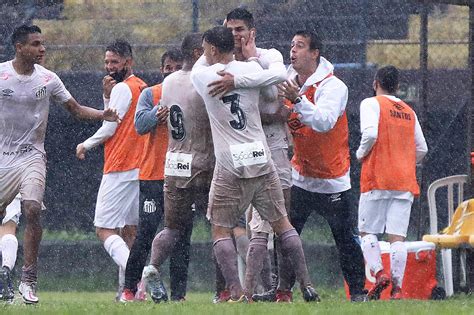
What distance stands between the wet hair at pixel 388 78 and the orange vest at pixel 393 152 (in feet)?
0.62

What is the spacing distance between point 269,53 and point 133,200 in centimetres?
242

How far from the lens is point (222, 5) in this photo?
1419cm

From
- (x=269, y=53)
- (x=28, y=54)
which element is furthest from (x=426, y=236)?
(x=28, y=54)

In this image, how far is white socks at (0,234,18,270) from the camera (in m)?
11.8

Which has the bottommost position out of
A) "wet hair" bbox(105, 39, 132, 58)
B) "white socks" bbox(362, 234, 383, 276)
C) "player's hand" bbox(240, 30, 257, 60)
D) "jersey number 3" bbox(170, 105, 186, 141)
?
"white socks" bbox(362, 234, 383, 276)

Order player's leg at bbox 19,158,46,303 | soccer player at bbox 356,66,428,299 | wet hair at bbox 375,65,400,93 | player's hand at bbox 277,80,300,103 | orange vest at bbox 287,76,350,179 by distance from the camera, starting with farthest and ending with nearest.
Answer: wet hair at bbox 375,65,400,93 → soccer player at bbox 356,66,428,299 → orange vest at bbox 287,76,350,179 → player's leg at bbox 19,158,46,303 → player's hand at bbox 277,80,300,103

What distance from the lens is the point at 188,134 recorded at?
10539mm

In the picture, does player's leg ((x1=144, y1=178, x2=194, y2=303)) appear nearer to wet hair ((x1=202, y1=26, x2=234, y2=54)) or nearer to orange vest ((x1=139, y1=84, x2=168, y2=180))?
orange vest ((x1=139, y1=84, x2=168, y2=180))

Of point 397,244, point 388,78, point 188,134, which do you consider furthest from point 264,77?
point 397,244

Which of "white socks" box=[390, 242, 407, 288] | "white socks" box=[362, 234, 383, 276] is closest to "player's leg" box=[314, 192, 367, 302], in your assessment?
"white socks" box=[362, 234, 383, 276]

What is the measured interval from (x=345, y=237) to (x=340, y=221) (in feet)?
0.46

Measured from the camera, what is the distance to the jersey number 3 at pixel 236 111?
981cm

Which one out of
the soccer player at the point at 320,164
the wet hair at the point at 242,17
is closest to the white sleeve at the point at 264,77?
the wet hair at the point at 242,17

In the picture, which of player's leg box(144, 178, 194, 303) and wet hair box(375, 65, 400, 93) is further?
wet hair box(375, 65, 400, 93)
